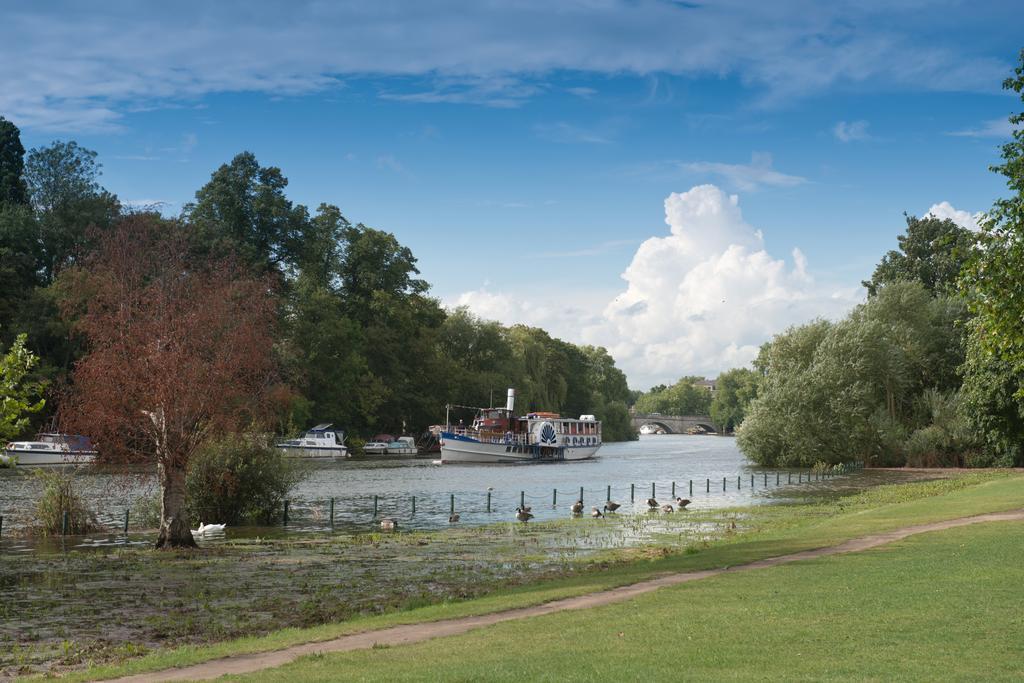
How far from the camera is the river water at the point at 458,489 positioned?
39.2 m

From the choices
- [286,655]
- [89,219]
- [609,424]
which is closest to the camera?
[286,655]

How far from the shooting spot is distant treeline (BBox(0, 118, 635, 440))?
256 ft

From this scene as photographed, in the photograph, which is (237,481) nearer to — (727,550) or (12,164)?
(727,550)

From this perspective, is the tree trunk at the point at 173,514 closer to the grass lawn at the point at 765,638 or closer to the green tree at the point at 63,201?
the grass lawn at the point at 765,638

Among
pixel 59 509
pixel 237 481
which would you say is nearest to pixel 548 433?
pixel 237 481

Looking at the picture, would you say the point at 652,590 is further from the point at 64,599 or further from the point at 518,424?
the point at 518,424

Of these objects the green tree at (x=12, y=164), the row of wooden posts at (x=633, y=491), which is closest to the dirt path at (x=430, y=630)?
the row of wooden posts at (x=633, y=491)

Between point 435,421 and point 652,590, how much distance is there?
9804 cm

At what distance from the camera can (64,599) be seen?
20.0m

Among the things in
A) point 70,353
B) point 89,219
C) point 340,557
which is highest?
point 89,219

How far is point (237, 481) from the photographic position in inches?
1394

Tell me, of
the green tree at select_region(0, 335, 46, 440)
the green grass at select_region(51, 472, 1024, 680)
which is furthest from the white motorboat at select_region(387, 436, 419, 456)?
the green tree at select_region(0, 335, 46, 440)

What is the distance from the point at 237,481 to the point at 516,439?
6249 cm

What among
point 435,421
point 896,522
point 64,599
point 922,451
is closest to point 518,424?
point 435,421
